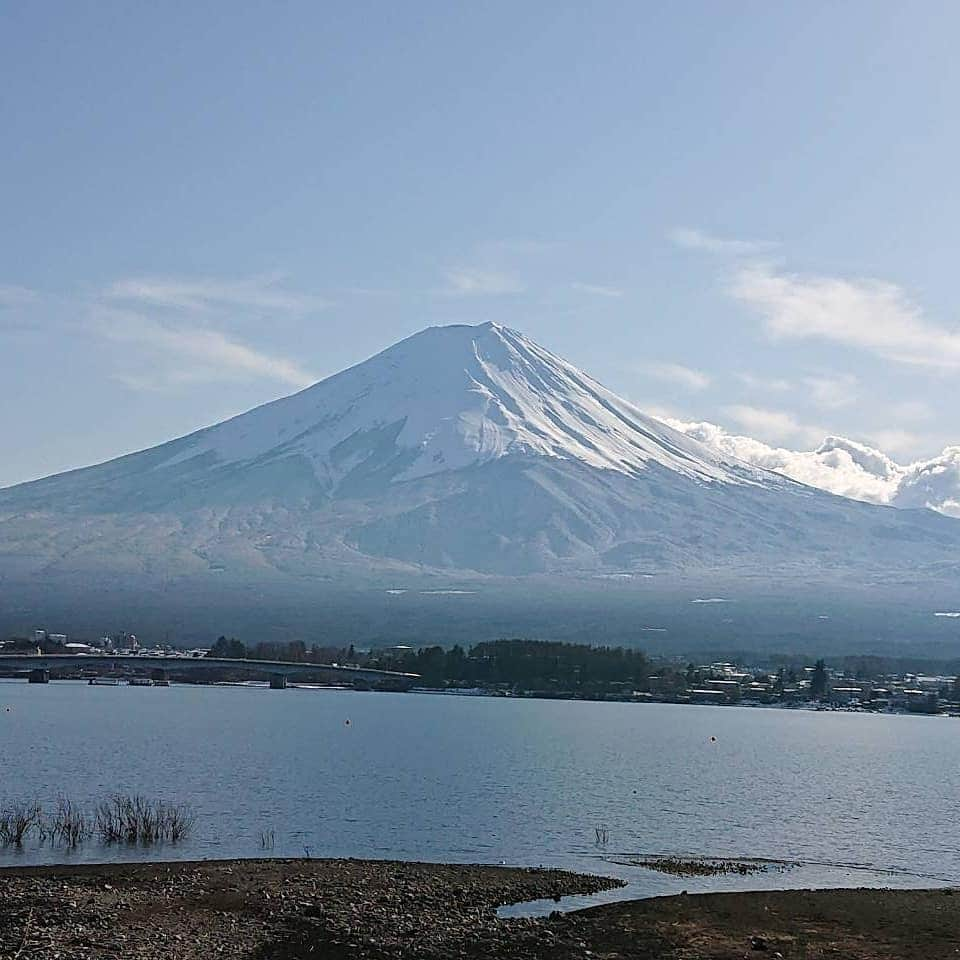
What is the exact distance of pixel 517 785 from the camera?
54938 millimetres

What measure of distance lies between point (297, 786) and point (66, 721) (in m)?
32.7

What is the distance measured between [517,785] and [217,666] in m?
70.6

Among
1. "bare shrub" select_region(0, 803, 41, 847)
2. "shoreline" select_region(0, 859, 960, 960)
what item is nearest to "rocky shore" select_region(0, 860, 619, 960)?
"shoreline" select_region(0, 859, 960, 960)

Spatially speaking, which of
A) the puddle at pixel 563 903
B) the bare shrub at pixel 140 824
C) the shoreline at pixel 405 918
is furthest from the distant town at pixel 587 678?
the shoreline at pixel 405 918

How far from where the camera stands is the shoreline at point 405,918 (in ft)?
89.3

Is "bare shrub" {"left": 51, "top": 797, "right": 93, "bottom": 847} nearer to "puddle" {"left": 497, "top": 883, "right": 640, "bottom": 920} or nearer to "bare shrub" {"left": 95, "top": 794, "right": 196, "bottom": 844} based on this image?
"bare shrub" {"left": 95, "top": 794, "right": 196, "bottom": 844}

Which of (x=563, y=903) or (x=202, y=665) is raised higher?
(x=202, y=665)

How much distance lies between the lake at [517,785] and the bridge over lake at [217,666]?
21.7 m

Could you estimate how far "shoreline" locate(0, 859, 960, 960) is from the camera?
89.3 ft

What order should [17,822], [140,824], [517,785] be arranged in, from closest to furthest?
1. [17,822]
2. [140,824]
3. [517,785]

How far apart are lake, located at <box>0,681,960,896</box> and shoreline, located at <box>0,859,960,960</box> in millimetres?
2681

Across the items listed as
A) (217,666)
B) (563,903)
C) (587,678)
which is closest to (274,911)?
(563,903)

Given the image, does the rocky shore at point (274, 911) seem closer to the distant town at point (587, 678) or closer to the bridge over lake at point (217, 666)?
the distant town at point (587, 678)

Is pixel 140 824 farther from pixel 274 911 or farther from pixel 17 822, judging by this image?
pixel 274 911
